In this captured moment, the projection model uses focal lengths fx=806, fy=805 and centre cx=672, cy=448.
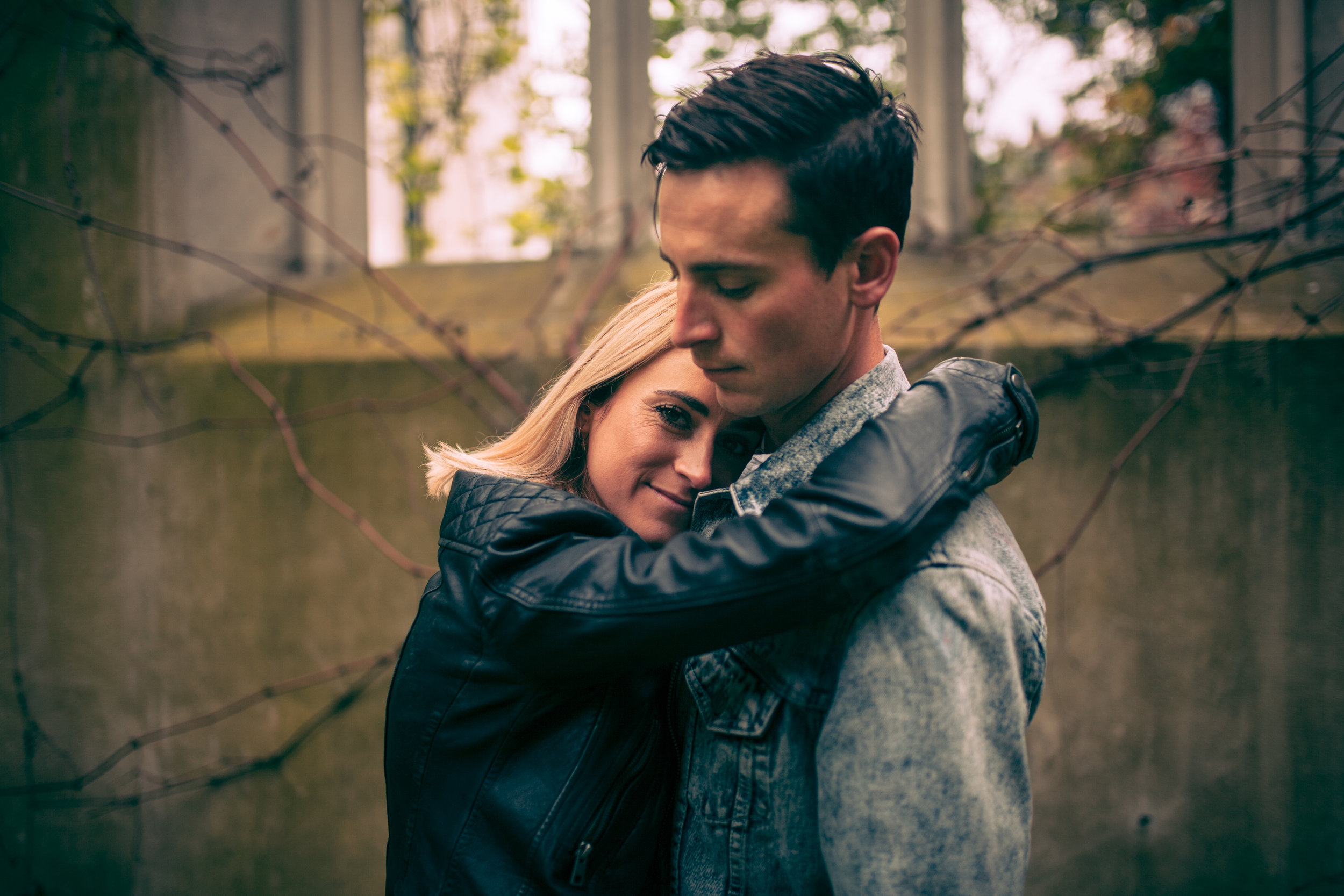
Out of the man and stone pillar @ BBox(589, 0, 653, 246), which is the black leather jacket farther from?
stone pillar @ BBox(589, 0, 653, 246)

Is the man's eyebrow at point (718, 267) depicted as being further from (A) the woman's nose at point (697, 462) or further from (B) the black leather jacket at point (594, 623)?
(A) the woman's nose at point (697, 462)

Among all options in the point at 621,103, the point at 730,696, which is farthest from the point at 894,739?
the point at 621,103

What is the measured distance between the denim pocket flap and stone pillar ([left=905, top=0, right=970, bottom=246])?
2.26 meters

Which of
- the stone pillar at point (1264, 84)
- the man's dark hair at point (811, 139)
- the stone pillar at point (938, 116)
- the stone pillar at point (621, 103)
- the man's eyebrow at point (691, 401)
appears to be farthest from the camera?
the stone pillar at point (621, 103)

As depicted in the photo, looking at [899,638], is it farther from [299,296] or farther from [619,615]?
[299,296]

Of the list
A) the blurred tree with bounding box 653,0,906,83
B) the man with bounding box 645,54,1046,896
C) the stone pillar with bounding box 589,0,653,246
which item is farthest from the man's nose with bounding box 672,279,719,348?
the blurred tree with bounding box 653,0,906,83

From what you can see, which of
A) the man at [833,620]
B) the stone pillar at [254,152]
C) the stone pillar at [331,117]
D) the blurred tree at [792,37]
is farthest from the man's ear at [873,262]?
the stone pillar at [331,117]

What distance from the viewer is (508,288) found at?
10.5 ft

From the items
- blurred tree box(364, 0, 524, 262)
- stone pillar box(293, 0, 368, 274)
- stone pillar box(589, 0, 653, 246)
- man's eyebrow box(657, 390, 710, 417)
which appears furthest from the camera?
blurred tree box(364, 0, 524, 262)

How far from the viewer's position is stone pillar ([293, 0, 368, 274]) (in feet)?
10.9

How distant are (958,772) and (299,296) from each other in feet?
9.80

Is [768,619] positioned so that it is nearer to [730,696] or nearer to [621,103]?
[730,696]

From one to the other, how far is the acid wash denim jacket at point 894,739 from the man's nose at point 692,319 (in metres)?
0.42

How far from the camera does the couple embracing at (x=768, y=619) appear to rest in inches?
37.4
